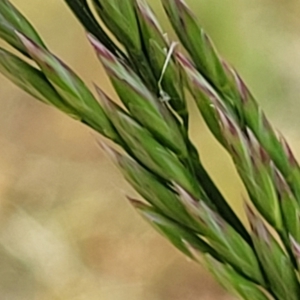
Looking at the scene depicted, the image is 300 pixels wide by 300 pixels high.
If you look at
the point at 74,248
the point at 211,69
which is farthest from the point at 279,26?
the point at 74,248

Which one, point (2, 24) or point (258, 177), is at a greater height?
point (2, 24)

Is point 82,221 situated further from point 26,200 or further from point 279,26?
point 279,26

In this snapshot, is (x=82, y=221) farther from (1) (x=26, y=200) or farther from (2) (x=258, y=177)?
(2) (x=258, y=177)

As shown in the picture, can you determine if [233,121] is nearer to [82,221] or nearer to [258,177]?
[258,177]

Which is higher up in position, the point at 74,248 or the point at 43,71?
the point at 43,71
